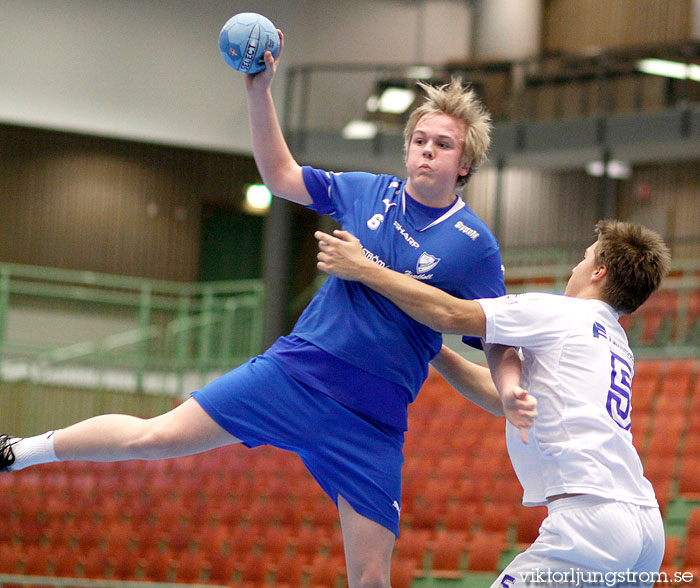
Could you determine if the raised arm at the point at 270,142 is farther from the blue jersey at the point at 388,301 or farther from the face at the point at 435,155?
the face at the point at 435,155

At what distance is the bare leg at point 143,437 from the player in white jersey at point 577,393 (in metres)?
0.71

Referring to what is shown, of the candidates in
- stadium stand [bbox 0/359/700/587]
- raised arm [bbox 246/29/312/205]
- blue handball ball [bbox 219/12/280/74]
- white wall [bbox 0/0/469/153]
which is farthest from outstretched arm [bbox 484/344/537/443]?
white wall [bbox 0/0/469/153]

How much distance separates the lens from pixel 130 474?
10.2 meters

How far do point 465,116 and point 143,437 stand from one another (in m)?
1.62

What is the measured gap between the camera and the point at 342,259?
3.14m

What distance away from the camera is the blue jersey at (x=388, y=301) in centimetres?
329

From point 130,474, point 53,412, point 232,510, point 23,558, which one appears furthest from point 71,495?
point 53,412

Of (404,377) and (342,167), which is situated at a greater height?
(342,167)

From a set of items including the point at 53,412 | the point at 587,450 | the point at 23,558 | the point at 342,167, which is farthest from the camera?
the point at 342,167

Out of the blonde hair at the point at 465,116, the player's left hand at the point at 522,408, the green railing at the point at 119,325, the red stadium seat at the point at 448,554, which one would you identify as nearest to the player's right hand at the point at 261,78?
the blonde hair at the point at 465,116

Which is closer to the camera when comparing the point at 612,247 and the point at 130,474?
the point at 612,247

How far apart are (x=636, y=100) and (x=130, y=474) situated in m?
9.86

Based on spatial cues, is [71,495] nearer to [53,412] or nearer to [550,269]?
[53,412]

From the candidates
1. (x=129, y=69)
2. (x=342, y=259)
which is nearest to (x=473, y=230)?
(x=342, y=259)
